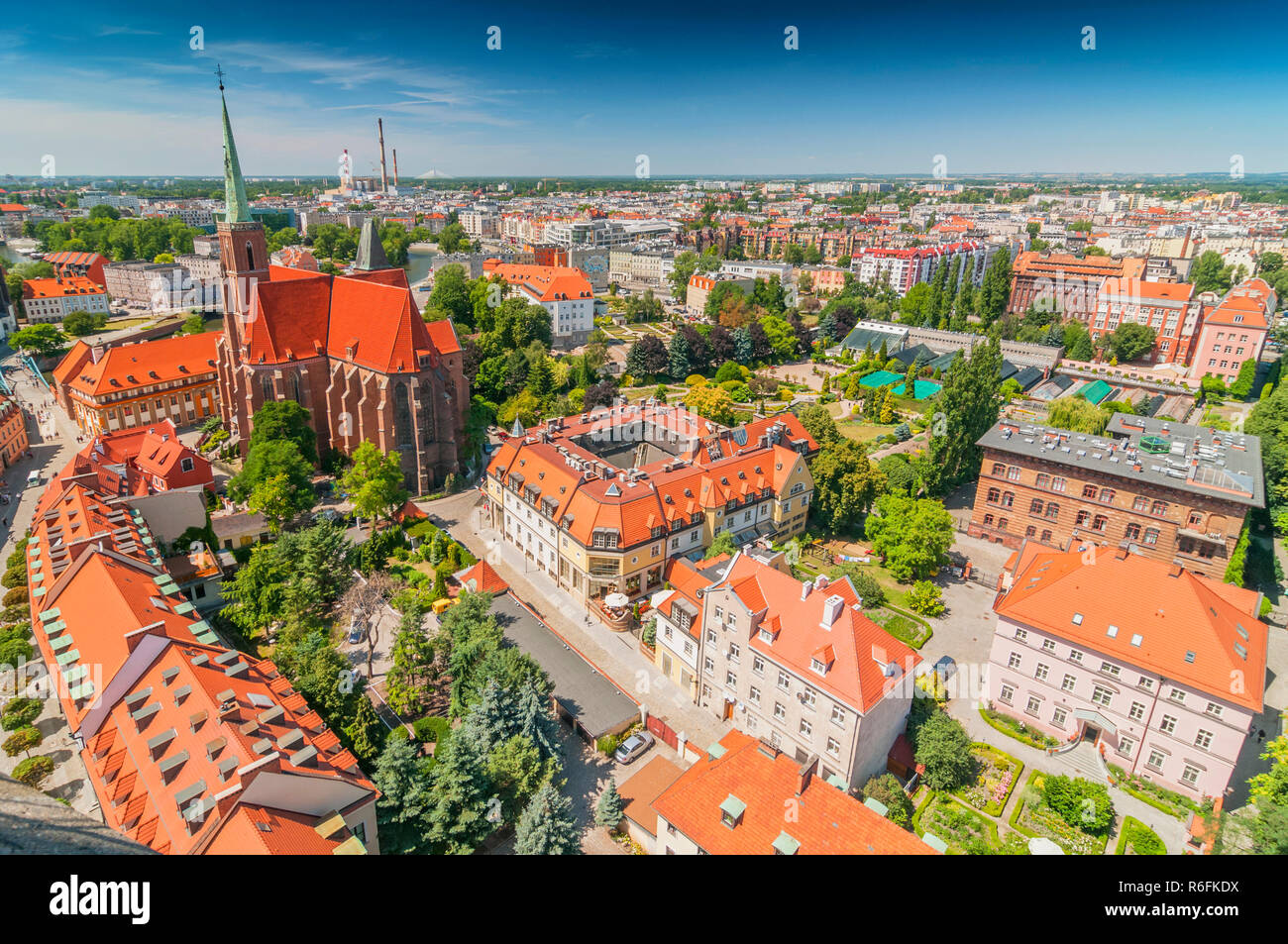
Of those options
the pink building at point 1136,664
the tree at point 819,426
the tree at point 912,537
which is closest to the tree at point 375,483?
the tree at point 819,426

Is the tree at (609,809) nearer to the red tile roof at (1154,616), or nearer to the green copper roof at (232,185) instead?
the red tile roof at (1154,616)

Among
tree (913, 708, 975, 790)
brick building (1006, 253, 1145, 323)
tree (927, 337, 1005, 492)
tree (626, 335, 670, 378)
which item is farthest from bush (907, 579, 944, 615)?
brick building (1006, 253, 1145, 323)

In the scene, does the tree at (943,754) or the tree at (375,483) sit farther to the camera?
the tree at (375,483)

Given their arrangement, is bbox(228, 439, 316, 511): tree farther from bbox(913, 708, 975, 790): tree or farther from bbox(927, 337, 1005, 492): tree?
bbox(927, 337, 1005, 492): tree

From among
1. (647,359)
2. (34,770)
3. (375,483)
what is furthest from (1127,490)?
(34,770)

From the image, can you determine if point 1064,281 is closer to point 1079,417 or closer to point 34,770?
point 1079,417
